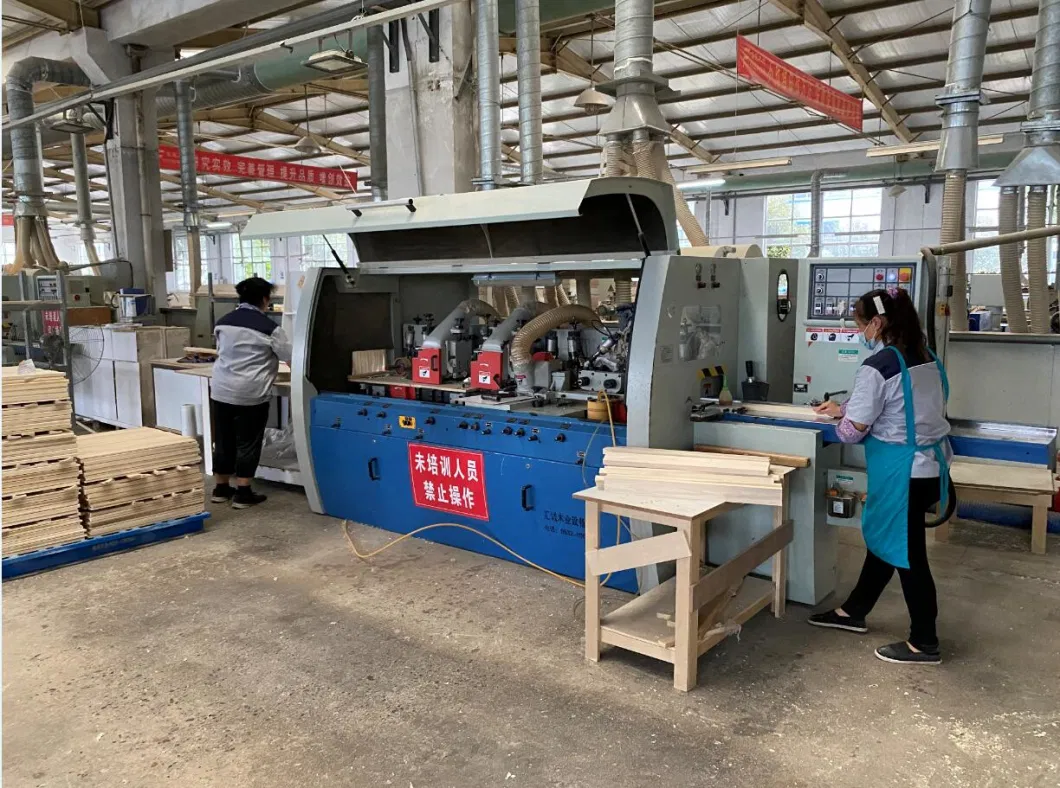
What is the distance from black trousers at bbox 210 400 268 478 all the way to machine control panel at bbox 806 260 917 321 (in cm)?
301

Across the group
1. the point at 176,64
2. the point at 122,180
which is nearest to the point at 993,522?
the point at 176,64

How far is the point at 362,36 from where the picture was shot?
5.91 meters

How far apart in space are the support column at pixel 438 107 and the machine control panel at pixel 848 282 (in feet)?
7.66

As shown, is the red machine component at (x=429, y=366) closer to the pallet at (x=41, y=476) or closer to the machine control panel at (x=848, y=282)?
the pallet at (x=41, y=476)

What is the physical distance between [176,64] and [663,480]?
5.40 meters

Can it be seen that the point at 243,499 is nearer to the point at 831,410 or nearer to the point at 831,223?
the point at 831,410

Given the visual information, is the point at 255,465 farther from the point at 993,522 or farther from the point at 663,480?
the point at 993,522

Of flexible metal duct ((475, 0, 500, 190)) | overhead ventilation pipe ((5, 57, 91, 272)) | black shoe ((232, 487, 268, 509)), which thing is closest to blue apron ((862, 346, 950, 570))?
flexible metal duct ((475, 0, 500, 190))

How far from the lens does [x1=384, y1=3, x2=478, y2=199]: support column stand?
497 centimetres

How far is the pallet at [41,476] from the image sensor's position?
346 cm

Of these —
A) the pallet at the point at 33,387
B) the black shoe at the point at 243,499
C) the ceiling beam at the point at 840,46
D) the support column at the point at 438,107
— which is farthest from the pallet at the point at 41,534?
the ceiling beam at the point at 840,46

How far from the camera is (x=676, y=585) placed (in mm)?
2520

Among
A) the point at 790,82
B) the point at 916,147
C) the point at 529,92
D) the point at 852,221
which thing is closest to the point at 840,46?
the point at 916,147

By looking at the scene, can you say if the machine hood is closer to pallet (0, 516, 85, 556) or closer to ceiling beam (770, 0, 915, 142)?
pallet (0, 516, 85, 556)
